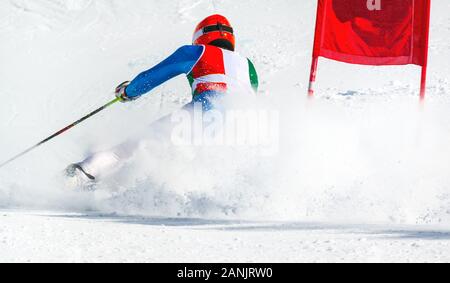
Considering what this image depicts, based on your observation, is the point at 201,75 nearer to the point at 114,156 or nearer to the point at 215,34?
the point at 215,34

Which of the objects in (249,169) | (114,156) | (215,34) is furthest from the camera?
(215,34)

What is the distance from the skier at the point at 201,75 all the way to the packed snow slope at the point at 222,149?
0.20 metres

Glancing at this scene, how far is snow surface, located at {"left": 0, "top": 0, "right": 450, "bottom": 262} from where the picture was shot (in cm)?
347

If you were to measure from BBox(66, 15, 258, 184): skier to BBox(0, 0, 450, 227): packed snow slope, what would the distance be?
196 millimetres

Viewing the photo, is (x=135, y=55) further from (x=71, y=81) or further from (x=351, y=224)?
(x=351, y=224)

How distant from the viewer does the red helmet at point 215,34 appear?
6.78 m

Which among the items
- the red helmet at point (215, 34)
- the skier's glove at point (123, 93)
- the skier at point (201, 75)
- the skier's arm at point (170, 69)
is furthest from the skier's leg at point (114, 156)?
the red helmet at point (215, 34)

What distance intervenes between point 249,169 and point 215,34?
1.78 m

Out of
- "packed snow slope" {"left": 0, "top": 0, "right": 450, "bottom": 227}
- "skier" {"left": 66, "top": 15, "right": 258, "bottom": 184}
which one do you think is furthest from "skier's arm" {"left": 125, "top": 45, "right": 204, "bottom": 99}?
"packed snow slope" {"left": 0, "top": 0, "right": 450, "bottom": 227}

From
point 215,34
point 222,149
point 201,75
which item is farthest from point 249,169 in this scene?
point 215,34

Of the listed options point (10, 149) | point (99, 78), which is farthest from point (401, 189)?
point (99, 78)

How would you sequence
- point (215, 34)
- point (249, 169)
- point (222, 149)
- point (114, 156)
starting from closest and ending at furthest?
point (249, 169) < point (222, 149) < point (114, 156) < point (215, 34)

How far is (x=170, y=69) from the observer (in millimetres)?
6586

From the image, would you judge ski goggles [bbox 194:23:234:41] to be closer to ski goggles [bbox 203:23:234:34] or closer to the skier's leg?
ski goggles [bbox 203:23:234:34]
